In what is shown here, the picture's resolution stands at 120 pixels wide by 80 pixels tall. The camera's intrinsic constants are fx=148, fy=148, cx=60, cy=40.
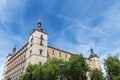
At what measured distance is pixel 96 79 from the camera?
37.8 metres

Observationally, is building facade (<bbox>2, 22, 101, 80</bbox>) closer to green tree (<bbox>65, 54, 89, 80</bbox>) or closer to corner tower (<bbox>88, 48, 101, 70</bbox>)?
corner tower (<bbox>88, 48, 101, 70</bbox>)

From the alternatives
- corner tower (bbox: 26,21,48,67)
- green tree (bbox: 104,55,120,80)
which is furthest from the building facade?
green tree (bbox: 104,55,120,80)

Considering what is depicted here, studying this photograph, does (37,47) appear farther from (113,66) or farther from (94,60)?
(94,60)

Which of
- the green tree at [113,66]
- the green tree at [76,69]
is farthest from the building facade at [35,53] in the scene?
the green tree at [76,69]

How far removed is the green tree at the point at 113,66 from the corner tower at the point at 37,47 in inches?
821

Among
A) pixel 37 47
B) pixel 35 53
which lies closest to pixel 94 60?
pixel 37 47

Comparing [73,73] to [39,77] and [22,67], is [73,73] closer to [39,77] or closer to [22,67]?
[39,77]

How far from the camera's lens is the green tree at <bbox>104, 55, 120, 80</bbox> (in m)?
34.2

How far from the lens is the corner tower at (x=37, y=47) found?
156 feet

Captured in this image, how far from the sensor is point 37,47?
48969 mm

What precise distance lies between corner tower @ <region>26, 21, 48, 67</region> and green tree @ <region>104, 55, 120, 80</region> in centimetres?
2086

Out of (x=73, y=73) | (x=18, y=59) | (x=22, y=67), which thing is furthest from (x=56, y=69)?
(x=18, y=59)

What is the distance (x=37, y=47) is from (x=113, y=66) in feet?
81.2

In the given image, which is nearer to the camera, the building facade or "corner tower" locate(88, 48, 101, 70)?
the building facade
